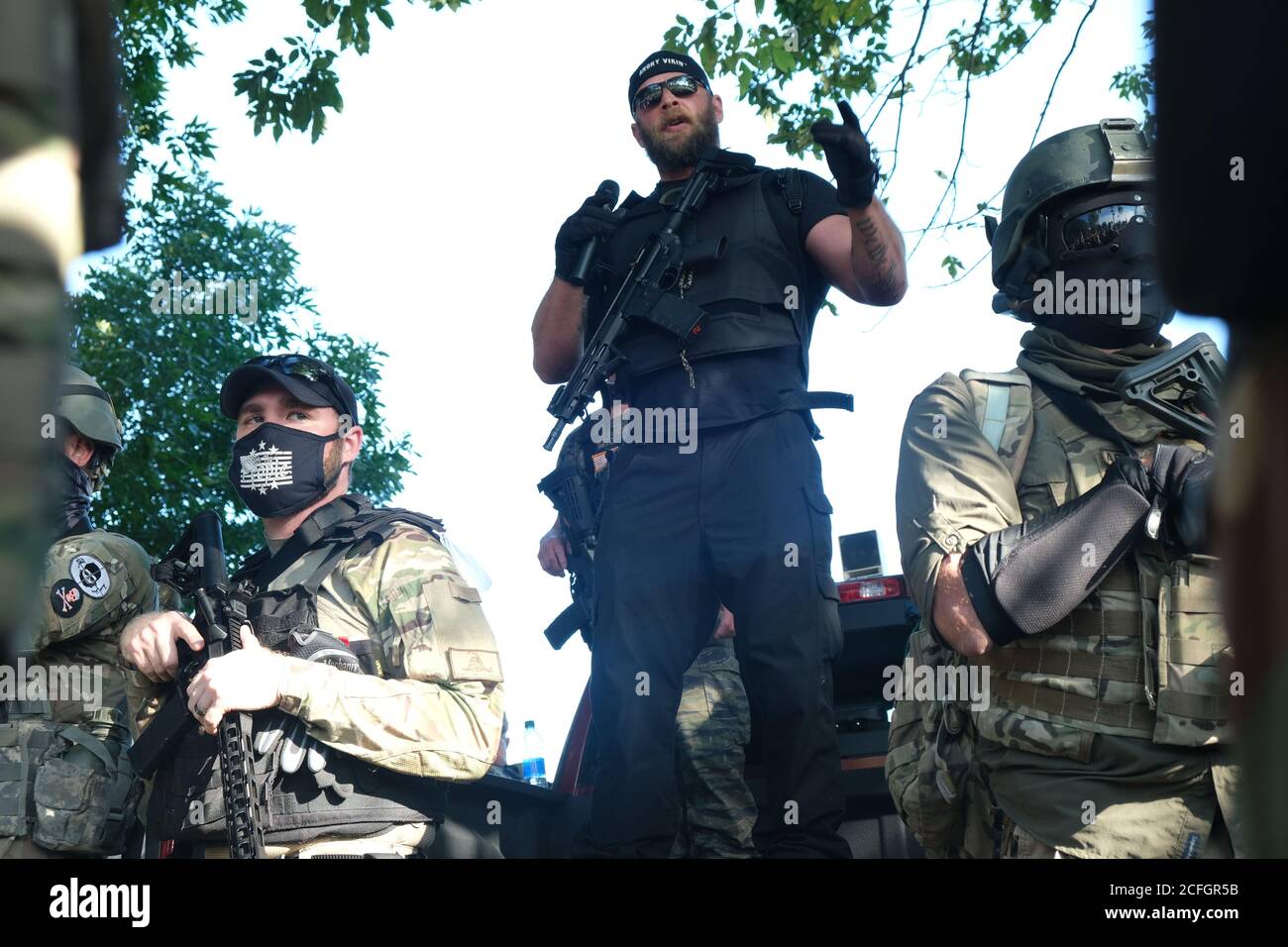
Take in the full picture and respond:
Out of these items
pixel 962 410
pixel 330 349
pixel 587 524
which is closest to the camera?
pixel 962 410

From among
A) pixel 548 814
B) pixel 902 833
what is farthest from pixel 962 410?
pixel 548 814

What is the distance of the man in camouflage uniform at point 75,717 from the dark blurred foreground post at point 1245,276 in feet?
15.2

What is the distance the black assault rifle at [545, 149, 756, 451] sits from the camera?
4.37 metres

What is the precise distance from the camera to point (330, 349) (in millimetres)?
16766

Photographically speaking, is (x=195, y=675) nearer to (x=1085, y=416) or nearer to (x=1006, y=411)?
(x=1006, y=411)

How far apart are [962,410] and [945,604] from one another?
0.60 m

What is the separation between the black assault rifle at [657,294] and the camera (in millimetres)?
4367

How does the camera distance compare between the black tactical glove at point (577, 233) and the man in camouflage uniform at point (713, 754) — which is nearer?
the man in camouflage uniform at point (713, 754)

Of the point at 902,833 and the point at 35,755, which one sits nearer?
the point at 902,833

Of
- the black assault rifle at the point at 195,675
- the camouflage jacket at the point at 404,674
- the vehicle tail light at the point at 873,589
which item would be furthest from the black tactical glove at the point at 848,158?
the black assault rifle at the point at 195,675

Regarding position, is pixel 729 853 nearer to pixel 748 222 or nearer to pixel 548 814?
pixel 548 814

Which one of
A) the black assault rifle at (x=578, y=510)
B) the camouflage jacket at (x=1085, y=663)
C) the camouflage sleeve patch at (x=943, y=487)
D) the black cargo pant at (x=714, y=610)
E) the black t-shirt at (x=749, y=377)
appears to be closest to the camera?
the camouflage jacket at (x=1085, y=663)

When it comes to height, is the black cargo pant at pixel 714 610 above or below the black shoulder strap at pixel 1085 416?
below

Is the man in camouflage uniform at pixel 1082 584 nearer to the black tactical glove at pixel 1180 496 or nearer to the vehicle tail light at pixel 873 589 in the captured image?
the black tactical glove at pixel 1180 496
